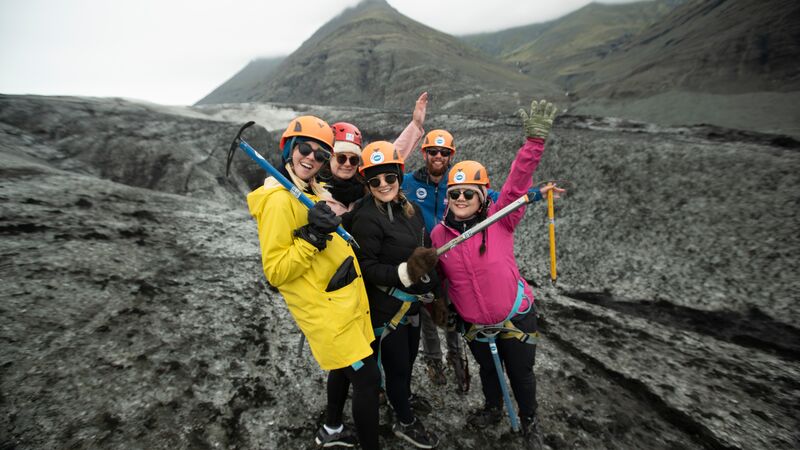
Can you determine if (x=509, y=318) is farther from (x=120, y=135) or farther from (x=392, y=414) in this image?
(x=120, y=135)

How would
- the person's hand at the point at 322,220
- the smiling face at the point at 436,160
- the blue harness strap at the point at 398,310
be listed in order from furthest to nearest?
the smiling face at the point at 436,160 < the blue harness strap at the point at 398,310 < the person's hand at the point at 322,220

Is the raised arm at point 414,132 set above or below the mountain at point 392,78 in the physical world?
below

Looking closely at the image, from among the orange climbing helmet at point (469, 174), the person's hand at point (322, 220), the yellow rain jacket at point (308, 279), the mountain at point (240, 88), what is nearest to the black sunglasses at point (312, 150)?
the yellow rain jacket at point (308, 279)

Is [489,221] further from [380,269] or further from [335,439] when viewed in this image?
[335,439]

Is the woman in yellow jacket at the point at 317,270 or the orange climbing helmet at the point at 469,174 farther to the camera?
the orange climbing helmet at the point at 469,174

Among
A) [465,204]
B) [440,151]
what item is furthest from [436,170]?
[465,204]

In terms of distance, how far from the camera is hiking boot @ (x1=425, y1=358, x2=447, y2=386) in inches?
240

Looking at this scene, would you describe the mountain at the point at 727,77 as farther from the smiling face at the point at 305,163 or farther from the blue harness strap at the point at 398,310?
the smiling face at the point at 305,163

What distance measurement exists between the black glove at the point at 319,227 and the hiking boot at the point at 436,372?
12.6ft

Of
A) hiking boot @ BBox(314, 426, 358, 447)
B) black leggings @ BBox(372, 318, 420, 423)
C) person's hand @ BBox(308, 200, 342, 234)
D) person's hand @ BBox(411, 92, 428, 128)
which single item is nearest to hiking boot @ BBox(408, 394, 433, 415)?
black leggings @ BBox(372, 318, 420, 423)

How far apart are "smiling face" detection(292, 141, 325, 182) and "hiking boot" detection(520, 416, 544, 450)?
4.25 metres

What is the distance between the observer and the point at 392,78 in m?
69.9

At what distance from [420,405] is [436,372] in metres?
0.71

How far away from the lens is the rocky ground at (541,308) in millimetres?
4742
